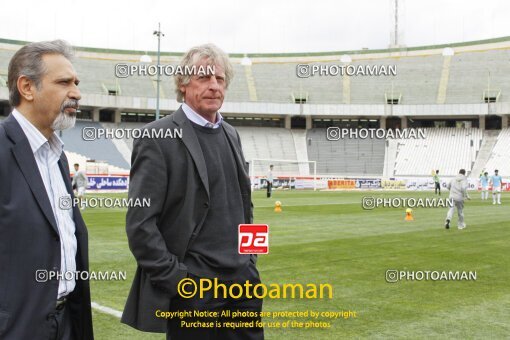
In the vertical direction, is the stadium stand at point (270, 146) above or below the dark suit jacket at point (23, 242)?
above

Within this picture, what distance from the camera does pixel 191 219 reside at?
10.1ft

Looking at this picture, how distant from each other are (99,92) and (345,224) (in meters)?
46.4

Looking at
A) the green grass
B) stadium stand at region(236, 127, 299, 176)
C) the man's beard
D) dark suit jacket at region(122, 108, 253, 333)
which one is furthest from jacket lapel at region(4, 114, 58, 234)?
stadium stand at region(236, 127, 299, 176)

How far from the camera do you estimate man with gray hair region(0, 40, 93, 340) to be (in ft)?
8.02

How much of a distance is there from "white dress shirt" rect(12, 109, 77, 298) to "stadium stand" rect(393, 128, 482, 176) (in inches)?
1879

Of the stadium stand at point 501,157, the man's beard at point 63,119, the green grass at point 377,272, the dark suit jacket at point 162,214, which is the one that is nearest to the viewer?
the man's beard at point 63,119

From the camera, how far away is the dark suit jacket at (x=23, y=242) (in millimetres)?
2428

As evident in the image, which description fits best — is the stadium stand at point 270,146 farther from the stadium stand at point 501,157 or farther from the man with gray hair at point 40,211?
the man with gray hair at point 40,211

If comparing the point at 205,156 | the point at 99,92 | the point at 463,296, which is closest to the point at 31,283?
the point at 205,156

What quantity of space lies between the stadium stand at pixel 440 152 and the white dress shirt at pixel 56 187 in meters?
47.7

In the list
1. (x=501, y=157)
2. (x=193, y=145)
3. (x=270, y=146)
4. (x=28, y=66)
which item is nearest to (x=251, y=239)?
(x=193, y=145)

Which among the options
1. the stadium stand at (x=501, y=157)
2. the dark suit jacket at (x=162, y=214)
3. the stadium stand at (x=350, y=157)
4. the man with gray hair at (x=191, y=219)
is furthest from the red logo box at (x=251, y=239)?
the stadium stand at (x=501, y=157)

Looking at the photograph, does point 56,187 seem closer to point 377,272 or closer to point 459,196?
point 377,272

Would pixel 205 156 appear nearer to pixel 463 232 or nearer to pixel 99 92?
pixel 463 232
